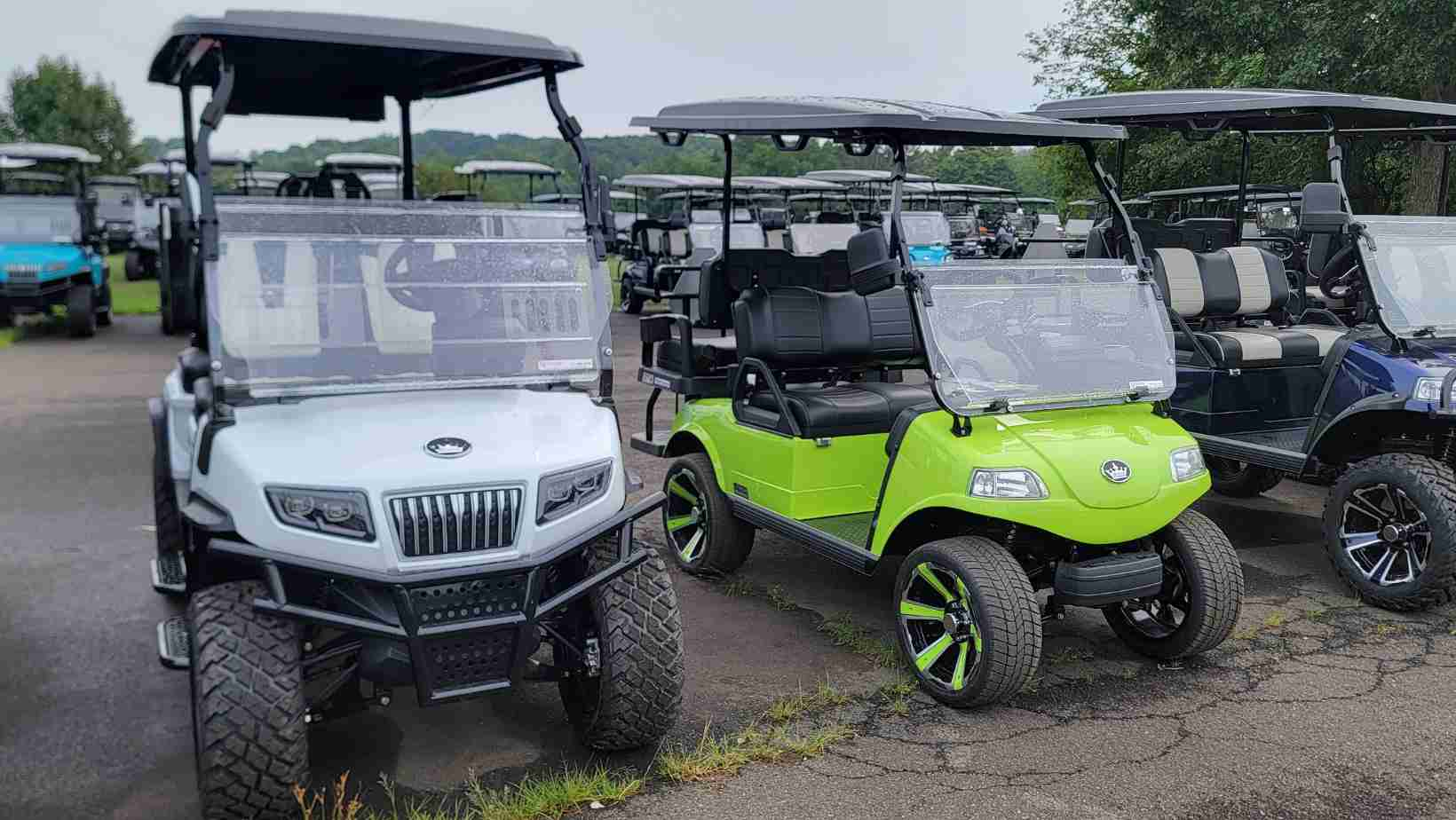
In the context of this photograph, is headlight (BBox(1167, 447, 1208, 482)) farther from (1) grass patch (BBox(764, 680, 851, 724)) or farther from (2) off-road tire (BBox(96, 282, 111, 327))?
(2) off-road tire (BBox(96, 282, 111, 327))

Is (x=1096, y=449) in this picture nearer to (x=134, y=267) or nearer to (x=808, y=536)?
(x=808, y=536)

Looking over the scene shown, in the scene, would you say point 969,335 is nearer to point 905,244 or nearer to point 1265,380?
point 905,244

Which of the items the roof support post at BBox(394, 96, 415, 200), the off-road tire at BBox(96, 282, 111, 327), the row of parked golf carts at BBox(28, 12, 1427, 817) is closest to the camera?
the row of parked golf carts at BBox(28, 12, 1427, 817)

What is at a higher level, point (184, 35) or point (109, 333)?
point (184, 35)

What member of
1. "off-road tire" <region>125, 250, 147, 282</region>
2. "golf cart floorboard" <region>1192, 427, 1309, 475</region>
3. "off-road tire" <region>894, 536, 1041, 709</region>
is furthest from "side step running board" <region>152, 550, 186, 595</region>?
"off-road tire" <region>125, 250, 147, 282</region>

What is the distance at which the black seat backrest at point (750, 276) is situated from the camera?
20.6 feet

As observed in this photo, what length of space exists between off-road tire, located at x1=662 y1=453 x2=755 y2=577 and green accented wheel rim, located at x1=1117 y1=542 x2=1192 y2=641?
5.90 ft

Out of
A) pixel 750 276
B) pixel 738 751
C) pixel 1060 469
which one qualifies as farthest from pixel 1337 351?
pixel 738 751

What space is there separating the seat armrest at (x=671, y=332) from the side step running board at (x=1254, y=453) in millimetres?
2803

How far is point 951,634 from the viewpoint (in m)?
4.34

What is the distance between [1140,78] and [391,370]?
2723 cm

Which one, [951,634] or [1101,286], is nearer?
[951,634]

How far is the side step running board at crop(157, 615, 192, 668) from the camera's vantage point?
3.62m

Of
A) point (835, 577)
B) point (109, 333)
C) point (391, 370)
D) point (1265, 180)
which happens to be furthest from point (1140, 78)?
point (391, 370)
